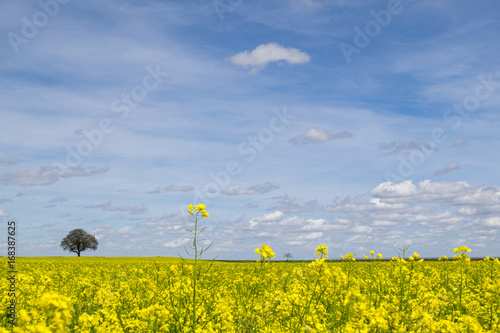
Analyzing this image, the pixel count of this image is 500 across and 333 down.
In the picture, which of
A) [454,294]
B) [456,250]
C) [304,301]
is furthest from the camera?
[454,294]

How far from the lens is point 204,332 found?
18.3 ft

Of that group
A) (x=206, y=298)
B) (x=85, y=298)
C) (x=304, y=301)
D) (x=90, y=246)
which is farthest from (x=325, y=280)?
(x=90, y=246)

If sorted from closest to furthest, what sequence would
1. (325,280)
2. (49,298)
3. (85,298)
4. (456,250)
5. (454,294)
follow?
(49,298), (325,280), (456,250), (454,294), (85,298)

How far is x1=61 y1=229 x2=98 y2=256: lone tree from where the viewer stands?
92.2 m

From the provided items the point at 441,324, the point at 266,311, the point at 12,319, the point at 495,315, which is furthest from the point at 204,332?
the point at 495,315

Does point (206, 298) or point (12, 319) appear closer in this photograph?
point (12, 319)

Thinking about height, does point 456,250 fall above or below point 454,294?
above

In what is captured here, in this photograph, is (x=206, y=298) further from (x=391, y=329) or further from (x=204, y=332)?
(x=391, y=329)

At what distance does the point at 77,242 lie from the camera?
9238cm

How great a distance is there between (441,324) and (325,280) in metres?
1.53

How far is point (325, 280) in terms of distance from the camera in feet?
19.6

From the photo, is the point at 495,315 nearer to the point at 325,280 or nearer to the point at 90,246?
the point at 325,280

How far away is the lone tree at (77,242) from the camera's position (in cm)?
9219

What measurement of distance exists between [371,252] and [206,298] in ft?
12.8
